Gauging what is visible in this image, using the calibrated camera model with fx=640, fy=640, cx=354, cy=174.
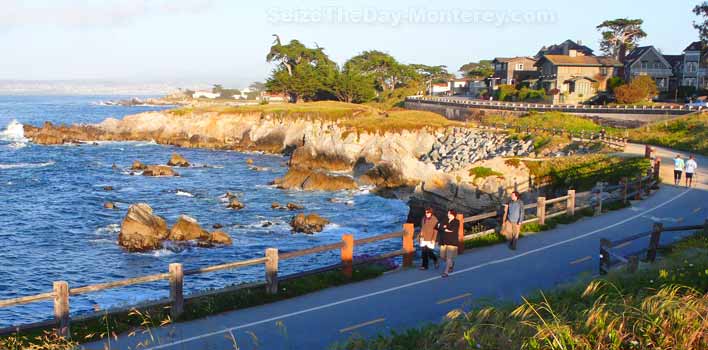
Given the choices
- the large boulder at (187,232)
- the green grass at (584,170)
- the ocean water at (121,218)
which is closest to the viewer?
the ocean water at (121,218)

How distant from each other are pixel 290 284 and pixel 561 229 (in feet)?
35.4

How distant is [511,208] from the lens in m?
18.6

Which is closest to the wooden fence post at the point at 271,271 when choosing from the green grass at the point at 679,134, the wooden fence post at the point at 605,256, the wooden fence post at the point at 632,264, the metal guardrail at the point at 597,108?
the wooden fence post at the point at 632,264

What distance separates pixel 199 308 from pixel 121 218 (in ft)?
86.6

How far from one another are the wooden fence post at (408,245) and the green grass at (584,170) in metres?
18.0

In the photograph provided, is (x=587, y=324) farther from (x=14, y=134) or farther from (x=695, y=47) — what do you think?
(x=14, y=134)

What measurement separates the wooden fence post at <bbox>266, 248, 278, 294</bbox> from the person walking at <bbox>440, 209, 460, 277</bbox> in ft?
14.1

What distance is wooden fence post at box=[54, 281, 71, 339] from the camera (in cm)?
1128

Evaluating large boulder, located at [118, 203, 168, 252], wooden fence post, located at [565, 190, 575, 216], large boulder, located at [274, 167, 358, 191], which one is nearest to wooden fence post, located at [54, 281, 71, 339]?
wooden fence post, located at [565, 190, 575, 216]

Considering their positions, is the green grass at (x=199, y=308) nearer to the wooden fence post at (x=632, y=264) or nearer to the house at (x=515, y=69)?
the wooden fence post at (x=632, y=264)

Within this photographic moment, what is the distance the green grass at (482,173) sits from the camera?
33.1 meters

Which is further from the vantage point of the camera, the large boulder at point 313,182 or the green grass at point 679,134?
the large boulder at point 313,182

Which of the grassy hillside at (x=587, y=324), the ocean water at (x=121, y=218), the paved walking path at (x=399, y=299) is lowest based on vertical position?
the ocean water at (x=121, y=218)

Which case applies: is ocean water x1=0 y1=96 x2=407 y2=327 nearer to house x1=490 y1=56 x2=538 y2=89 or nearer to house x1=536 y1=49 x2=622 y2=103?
house x1=536 y1=49 x2=622 y2=103
